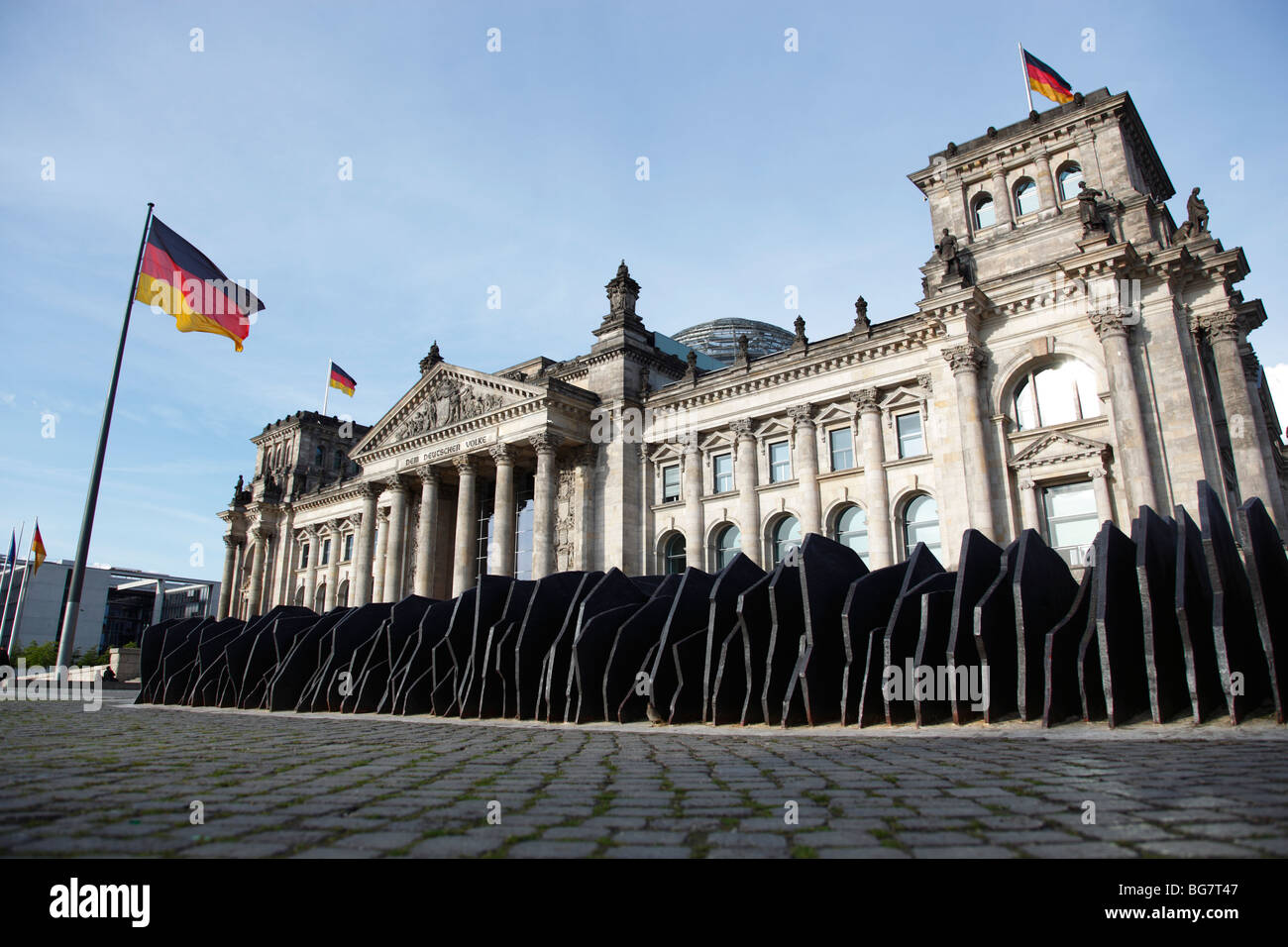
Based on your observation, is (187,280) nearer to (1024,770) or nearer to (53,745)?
(53,745)

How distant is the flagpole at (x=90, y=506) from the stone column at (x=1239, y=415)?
30.7 meters

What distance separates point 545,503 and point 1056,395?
71.7 feet

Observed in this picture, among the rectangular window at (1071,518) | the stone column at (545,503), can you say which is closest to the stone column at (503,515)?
the stone column at (545,503)

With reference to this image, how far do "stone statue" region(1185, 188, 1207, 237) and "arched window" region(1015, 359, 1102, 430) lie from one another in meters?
5.50

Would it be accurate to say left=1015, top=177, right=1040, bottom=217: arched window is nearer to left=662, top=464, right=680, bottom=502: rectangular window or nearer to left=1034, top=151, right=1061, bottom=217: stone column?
left=1034, top=151, right=1061, bottom=217: stone column

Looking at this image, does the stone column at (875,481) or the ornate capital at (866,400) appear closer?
the stone column at (875,481)

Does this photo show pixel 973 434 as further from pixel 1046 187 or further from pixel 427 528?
pixel 427 528

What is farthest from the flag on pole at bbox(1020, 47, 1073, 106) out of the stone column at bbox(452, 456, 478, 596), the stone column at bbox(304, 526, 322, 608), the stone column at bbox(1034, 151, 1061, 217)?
the stone column at bbox(304, 526, 322, 608)

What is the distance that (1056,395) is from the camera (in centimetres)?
2620

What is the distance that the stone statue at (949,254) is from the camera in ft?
91.5

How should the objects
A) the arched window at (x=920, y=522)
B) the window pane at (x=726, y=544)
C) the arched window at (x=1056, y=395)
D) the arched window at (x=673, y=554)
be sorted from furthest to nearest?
the arched window at (x=673, y=554)
the window pane at (x=726, y=544)
the arched window at (x=920, y=522)
the arched window at (x=1056, y=395)

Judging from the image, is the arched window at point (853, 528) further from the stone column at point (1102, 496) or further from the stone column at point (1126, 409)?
the stone column at point (1126, 409)
